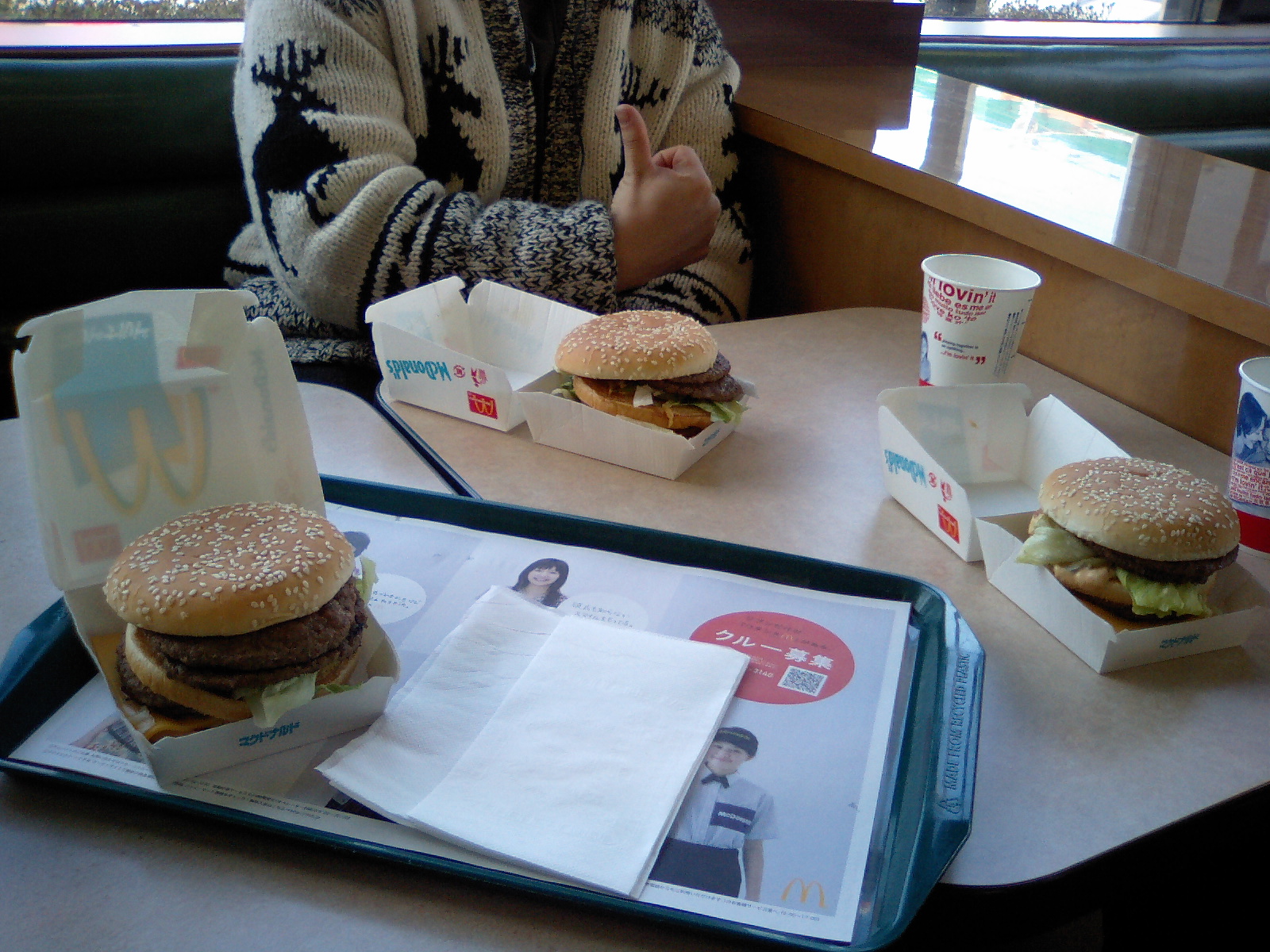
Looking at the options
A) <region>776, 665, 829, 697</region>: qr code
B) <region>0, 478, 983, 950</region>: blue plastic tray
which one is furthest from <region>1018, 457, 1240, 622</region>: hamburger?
<region>776, 665, 829, 697</region>: qr code

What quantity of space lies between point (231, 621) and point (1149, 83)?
3.54 meters

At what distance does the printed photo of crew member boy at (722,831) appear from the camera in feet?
2.06

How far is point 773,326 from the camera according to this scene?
1562 millimetres

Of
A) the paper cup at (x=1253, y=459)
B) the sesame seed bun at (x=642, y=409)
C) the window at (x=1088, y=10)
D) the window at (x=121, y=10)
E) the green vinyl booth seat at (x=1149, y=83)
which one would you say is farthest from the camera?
the window at (x=1088, y=10)

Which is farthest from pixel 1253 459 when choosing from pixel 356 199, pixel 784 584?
pixel 356 199

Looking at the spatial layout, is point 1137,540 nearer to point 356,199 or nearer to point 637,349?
point 637,349

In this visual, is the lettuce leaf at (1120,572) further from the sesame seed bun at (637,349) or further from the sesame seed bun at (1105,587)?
the sesame seed bun at (637,349)

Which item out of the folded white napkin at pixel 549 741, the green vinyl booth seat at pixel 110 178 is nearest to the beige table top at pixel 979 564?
the folded white napkin at pixel 549 741

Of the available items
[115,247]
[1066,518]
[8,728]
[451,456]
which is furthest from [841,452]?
[115,247]

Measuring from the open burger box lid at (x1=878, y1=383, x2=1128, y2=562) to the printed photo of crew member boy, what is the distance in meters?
0.44

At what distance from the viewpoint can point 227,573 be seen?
72 cm

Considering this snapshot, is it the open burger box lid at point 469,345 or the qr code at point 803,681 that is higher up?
the open burger box lid at point 469,345

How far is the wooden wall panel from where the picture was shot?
1.22 meters

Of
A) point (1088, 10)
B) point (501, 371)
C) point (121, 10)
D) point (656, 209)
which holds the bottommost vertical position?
point (501, 371)
